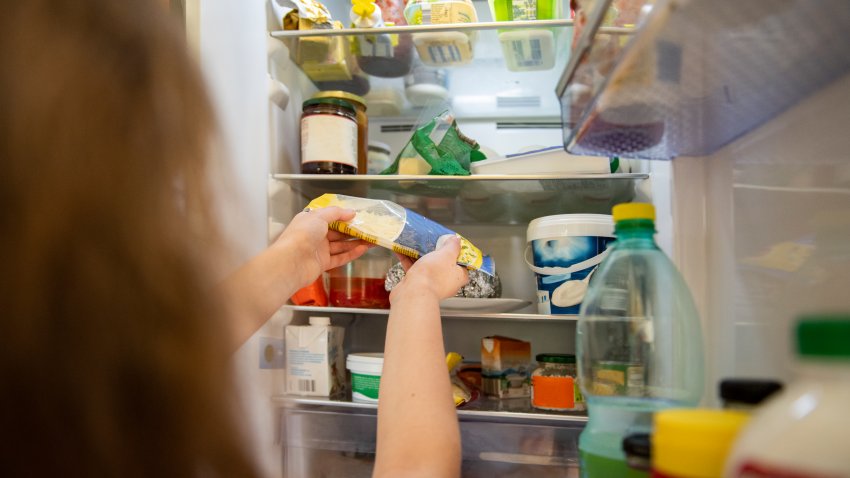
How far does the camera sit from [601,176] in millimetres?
1222

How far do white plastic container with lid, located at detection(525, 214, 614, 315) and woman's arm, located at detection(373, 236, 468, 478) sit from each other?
417 mm

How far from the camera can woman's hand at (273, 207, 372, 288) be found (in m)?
1.05

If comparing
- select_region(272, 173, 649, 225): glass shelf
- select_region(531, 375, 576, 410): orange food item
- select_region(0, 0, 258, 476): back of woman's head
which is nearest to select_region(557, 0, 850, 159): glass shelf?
select_region(0, 0, 258, 476): back of woman's head

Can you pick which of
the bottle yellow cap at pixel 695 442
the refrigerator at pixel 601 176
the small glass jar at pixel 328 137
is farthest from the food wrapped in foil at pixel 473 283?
the bottle yellow cap at pixel 695 442

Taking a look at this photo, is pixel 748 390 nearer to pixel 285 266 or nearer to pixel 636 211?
pixel 636 211

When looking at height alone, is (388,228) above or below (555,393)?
above

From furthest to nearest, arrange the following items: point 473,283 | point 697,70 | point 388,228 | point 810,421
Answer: point 473,283 < point 388,228 < point 697,70 < point 810,421

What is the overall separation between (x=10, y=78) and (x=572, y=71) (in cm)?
53

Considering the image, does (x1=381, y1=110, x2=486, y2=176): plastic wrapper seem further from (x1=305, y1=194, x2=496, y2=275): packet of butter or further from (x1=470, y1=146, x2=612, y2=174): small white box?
(x1=305, y1=194, x2=496, y2=275): packet of butter

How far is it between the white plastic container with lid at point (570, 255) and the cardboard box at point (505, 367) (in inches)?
6.4

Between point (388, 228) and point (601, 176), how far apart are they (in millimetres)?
476

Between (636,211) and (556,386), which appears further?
(556,386)

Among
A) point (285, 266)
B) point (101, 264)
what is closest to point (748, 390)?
point (101, 264)

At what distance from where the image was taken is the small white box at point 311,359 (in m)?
1.31
